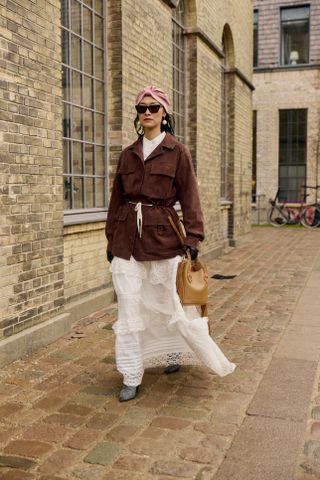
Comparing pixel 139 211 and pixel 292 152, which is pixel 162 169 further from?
pixel 292 152

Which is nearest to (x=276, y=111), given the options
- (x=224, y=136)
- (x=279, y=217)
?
(x=279, y=217)

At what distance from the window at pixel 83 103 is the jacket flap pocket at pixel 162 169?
8.35 feet

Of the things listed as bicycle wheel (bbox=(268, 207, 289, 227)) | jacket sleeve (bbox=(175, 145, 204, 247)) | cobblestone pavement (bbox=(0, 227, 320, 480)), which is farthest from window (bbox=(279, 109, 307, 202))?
jacket sleeve (bbox=(175, 145, 204, 247))

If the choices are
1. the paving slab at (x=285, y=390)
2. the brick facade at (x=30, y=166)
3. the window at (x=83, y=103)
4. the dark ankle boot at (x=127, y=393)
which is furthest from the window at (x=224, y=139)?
the dark ankle boot at (x=127, y=393)

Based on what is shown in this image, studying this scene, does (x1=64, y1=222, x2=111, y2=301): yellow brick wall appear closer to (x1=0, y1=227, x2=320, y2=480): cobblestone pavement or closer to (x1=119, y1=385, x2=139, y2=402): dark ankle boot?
(x1=0, y1=227, x2=320, y2=480): cobblestone pavement

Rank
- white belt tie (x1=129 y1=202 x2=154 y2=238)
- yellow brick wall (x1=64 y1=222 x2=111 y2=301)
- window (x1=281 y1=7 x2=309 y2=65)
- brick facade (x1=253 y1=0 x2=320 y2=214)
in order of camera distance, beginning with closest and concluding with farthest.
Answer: white belt tie (x1=129 y1=202 x2=154 y2=238) < yellow brick wall (x1=64 y1=222 x2=111 y2=301) < brick facade (x1=253 y1=0 x2=320 y2=214) < window (x1=281 y1=7 x2=309 y2=65)

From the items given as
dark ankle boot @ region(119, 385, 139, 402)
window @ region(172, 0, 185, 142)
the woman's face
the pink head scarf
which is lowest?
dark ankle boot @ region(119, 385, 139, 402)

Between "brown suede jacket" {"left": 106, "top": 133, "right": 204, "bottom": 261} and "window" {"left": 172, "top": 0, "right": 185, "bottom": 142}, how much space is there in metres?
5.99

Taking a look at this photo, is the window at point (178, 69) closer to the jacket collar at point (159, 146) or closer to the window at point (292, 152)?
the jacket collar at point (159, 146)

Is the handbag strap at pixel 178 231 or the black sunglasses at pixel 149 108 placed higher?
the black sunglasses at pixel 149 108

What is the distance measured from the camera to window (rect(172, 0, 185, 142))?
9859mm

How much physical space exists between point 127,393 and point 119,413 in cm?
24

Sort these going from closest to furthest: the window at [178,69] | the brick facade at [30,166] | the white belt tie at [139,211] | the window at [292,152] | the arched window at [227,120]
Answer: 1. the white belt tie at [139,211]
2. the brick facade at [30,166]
3. the window at [178,69]
4. the arched window at [227,120]
5. the window at [292,152]

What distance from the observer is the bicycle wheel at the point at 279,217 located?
68.6 feet
